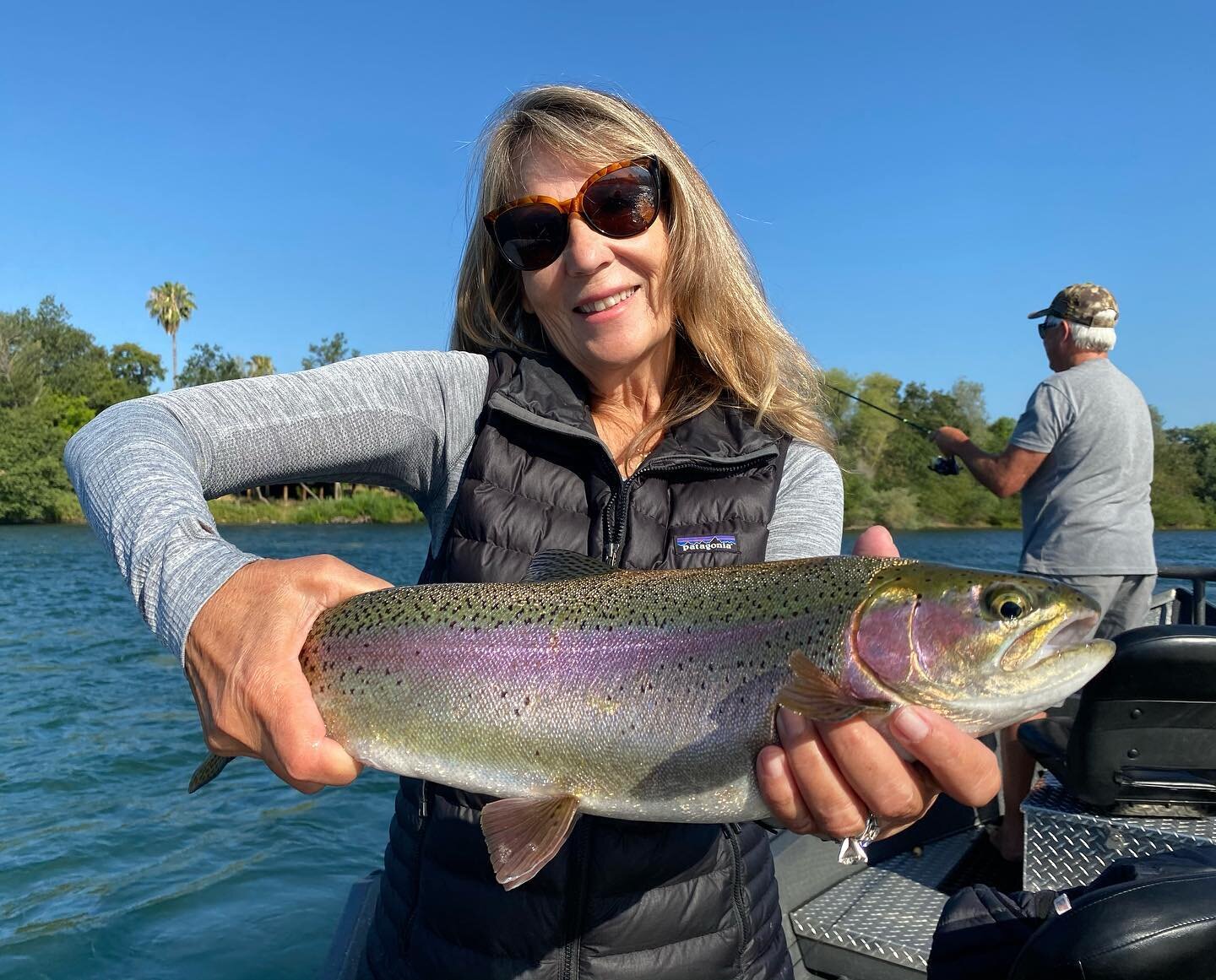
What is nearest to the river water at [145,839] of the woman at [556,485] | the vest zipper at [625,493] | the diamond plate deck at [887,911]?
the woman at [556,485]

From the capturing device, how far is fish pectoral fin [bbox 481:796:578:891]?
195 centimetres

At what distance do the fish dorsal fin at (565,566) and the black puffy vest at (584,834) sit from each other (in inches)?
4.0

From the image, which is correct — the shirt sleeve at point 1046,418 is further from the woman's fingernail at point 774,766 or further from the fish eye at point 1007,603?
the woman's fingernail at point 774,766

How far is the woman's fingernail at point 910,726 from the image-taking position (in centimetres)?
181

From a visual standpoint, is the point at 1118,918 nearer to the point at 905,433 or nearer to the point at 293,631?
the point at 293,631

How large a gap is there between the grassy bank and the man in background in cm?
5925

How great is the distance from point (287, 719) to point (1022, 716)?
1.55 m

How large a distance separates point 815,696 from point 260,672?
3.52 ft

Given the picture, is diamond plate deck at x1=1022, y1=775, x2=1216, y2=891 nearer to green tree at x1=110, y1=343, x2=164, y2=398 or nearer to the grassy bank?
the grassy bank

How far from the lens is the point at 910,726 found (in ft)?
5.95

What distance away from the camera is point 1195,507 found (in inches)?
2425

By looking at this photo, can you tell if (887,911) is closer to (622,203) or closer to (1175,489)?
(622,203)

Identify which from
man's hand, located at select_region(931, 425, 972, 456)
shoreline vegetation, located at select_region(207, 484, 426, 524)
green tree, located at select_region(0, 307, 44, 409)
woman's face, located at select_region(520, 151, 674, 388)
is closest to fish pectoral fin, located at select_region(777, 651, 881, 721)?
woman's face, located at select_region(520, 151, 674, 388)

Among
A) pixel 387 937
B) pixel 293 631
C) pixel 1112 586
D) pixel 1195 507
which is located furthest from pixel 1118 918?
pixel 1195 507
